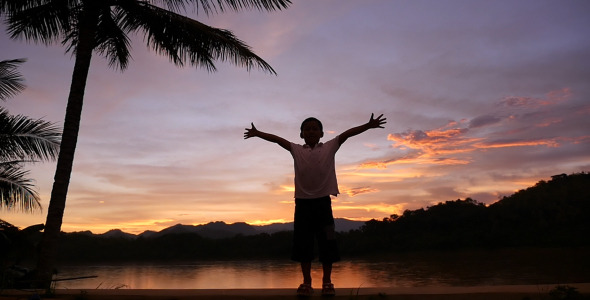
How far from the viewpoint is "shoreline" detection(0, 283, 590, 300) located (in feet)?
11.4

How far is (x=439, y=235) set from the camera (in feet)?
133

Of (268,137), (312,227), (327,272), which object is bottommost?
(327,272)

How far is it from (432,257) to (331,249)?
38687mm

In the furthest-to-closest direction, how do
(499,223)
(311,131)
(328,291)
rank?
(499,223), (311,131), (328,291)

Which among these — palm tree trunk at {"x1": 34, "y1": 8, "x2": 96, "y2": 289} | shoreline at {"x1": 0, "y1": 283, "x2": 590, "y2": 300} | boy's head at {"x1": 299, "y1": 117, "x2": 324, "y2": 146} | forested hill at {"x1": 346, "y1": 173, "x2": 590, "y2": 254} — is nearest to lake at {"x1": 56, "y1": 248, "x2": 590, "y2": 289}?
forested hill at {"x1": 346, "y1": 173, "x2": 590, "y2": 254}

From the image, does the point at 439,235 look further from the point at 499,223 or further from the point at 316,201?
the point at 316,201

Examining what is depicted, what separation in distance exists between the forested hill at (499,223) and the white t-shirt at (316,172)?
36.8 m

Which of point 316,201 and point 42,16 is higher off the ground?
point 42,16

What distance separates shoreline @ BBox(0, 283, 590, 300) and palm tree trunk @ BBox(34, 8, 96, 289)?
2700mm

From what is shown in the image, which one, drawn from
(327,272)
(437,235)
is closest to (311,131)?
(327,272)

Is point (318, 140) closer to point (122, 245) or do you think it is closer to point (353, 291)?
point (353, 291)

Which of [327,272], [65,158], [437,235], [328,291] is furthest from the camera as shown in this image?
[437,235]

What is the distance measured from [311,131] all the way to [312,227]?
940mm

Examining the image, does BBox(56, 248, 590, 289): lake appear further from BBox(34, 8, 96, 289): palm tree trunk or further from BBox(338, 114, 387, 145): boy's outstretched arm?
BBox(338, 114, 387, 145): boy's outstretched arm
